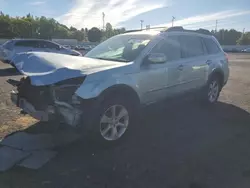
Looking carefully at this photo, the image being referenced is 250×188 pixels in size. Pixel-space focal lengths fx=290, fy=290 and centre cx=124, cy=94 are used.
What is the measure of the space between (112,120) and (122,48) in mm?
1715

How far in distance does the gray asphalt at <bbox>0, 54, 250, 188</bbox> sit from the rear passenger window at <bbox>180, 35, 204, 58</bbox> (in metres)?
1.40

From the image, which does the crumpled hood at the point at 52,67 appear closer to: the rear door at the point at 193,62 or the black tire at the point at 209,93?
the rear door at the point at 193,62

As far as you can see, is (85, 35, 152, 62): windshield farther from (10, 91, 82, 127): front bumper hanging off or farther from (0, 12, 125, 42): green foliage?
(0, 12, 125, 42): green foliage

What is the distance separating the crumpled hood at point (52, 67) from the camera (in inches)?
158

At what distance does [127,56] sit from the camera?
17.2 feet

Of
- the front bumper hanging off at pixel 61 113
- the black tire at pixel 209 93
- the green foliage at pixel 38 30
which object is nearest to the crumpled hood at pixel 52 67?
the front bumper hanging off at pixel 61 113

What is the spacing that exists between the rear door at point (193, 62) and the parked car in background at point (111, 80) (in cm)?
2

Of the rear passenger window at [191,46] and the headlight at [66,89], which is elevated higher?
the rear passenger window at [191,46]

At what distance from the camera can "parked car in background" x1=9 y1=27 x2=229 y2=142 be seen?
4.12 metres

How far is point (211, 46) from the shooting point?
7.40 m

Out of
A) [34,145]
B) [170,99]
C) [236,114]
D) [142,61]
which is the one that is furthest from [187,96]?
[34,145]

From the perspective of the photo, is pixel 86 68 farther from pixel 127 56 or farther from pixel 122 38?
pixel 122 38

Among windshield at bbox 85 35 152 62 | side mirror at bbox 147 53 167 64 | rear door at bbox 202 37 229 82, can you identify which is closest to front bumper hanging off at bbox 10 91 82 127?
windshield at bbox 85 35 152 62

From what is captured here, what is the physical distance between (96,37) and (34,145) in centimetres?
10399
